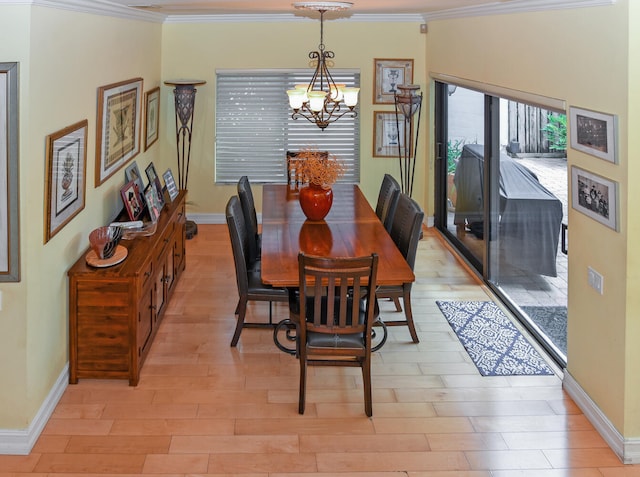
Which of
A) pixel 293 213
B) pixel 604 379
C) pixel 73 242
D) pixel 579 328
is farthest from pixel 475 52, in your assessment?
pixel 73 242

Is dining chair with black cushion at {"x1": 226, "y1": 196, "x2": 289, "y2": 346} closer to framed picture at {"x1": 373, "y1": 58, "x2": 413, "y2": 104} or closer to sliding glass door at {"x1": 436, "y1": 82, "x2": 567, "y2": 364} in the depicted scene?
sliding glass door at {"x1": 436, "y1": 82, "x2": 567, "y2": 364}

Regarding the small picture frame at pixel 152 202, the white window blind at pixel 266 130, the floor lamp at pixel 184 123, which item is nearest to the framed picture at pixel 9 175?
the small picture frame at pixel 152 202

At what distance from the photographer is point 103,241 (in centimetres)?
466

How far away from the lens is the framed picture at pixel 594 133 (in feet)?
12.3

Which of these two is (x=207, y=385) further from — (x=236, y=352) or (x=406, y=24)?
(x=406, y=24)

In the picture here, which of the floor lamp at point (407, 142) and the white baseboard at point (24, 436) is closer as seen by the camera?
the white baseboard at point (24, 436)

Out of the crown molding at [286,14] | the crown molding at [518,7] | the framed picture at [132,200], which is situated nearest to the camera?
the crown molding at [518,7]

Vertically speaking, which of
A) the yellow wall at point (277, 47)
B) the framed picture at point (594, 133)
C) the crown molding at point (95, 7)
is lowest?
the framed picture at point (594, 133)

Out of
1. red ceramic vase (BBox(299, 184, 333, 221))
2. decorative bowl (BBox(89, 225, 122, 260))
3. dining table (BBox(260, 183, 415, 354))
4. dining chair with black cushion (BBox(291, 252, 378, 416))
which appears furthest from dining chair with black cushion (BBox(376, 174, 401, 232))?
decorative bowl (BBox(89, 225, 122, 260))

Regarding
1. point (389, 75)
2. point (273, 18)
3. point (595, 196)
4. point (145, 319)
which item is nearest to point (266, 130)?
point (273, 18)

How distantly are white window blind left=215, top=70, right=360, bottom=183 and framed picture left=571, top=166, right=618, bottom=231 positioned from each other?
4716mm

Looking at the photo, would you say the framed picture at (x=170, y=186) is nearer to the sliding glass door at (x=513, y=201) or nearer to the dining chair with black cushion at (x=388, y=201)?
the dining chair with black cushion at (x=388, y=201)

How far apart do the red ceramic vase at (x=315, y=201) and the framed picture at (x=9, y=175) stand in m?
2.42

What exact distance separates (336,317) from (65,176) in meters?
1.83
